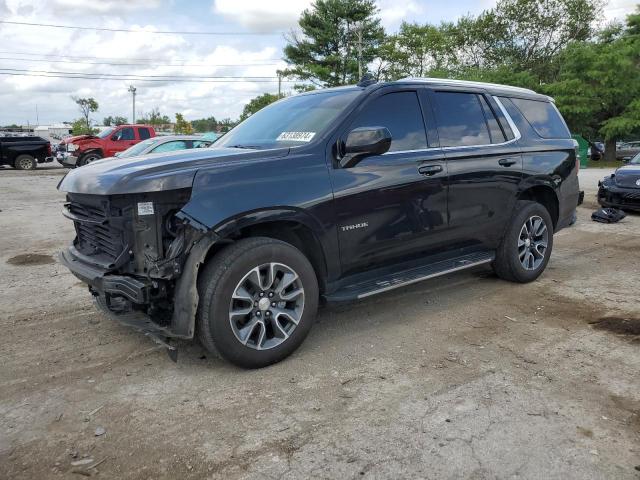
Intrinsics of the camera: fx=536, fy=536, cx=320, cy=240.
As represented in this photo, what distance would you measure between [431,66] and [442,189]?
40.8 metres

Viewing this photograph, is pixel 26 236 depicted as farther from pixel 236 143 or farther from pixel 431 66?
pixel 431 66

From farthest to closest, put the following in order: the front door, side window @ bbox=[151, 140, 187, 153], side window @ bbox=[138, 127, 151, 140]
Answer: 1. side window @ bbox=[138, 127, 151, 140]
2. side window @ bbox=[151, 140, 187, 153]
3. the front door

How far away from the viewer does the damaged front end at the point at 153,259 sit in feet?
10.7

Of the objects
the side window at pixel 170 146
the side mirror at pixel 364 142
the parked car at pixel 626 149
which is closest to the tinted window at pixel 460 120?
the side mirror at pixel 364 142

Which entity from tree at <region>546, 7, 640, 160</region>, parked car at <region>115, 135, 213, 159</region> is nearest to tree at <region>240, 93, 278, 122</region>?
tree at <region>546, 7, 640, 160</region>

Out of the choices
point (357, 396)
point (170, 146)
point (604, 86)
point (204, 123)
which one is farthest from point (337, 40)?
point (204, 123)

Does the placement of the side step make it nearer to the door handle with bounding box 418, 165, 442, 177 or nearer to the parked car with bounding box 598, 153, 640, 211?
the door handle with bounding box 418, 165, 442, 177

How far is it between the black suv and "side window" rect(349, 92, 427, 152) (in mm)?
12

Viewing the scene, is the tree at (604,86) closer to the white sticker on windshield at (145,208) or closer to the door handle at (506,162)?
the door handle at (506,162)

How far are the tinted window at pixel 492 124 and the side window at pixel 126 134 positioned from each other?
1933cm

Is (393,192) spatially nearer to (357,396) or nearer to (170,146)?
(357,396)

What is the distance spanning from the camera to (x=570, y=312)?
4758 millimetres

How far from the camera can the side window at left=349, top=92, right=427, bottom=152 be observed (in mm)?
4172

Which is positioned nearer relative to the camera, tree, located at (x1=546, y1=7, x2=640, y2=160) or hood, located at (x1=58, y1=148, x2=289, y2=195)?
hood, located at (x1=58, y1=148, x2=289, y2=195)
